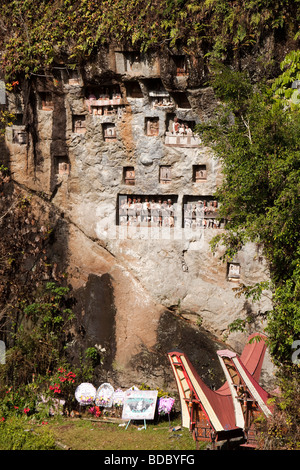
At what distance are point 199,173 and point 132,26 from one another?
11.6 feet

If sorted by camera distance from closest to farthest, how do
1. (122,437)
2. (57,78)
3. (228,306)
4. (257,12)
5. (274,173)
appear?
(274,173)
(122,437)
(257,12)
(228,306)
(57,78)

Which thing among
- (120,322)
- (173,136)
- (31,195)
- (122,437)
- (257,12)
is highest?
(257,12)

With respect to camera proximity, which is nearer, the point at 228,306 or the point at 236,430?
the point at 236,430

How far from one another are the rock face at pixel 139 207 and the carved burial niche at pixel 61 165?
3 cm

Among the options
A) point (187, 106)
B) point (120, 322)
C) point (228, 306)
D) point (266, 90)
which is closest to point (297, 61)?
point (266, 90)

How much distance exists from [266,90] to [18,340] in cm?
771

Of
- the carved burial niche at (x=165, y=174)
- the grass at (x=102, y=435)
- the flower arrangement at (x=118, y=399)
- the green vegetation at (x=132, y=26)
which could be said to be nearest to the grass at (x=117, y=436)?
the grass at (x=102, y=435)

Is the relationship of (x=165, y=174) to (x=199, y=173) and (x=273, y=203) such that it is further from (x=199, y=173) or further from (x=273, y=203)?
(x=273, y=203)

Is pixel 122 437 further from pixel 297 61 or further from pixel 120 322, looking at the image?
pixel 297 61

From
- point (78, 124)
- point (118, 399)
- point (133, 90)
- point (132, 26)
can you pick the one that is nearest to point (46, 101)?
point (78, 124)

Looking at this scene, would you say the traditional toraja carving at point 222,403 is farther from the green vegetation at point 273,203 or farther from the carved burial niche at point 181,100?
the carved burial niche at point 181,100

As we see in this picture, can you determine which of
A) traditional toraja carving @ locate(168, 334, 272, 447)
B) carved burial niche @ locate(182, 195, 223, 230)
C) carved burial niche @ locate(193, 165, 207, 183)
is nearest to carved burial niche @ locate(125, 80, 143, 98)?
carved burial niche @ locate(193, 165, 207, 183)

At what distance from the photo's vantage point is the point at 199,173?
40.8 ft

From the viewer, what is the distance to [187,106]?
12.2 m
